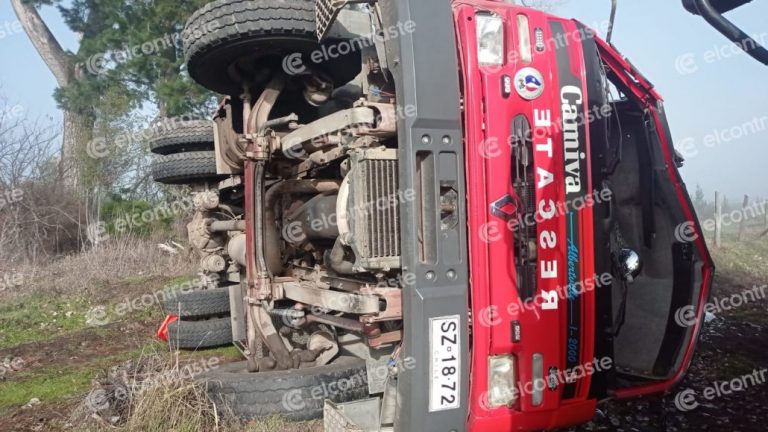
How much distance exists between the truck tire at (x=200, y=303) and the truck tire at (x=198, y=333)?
10cm

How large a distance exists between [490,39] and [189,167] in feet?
10.6

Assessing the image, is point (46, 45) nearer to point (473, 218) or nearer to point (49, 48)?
point (49, 48)

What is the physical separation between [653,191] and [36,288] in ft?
29.6

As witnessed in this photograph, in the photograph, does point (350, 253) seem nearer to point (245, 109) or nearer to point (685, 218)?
point (245, 109)

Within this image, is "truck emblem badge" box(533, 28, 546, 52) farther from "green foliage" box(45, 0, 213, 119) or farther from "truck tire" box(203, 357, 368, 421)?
"green foliage" box(45, 0, 213, 119)

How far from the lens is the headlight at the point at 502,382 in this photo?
231cm

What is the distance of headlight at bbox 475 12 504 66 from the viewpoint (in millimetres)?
2322

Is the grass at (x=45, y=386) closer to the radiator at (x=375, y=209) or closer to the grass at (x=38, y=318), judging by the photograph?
the grass at (x=38, y=318)

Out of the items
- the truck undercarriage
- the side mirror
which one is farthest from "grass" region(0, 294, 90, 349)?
the side mirror

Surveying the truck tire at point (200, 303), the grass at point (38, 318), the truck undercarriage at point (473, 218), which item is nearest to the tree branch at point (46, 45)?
the grass at point (38, 318)

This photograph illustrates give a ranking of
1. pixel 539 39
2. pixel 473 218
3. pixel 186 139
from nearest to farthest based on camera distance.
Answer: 1. pixel 473 218
2. pixel 539 39
3. pixel 186 139

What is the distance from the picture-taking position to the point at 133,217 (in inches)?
531

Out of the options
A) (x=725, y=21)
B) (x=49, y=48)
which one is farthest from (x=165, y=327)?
(x=49, y=48)

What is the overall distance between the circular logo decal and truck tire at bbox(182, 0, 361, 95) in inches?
49.9
